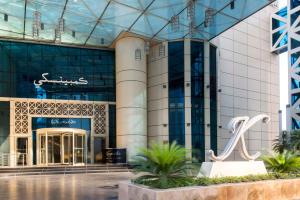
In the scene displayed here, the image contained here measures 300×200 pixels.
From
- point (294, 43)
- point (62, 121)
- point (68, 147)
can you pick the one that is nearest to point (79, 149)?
point (68, 147)

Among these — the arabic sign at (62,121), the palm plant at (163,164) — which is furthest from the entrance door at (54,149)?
the palm plant at (163,164)

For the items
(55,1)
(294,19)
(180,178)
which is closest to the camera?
(180,178)

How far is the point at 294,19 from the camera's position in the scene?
111ft

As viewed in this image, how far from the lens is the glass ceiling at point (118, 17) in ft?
69.1

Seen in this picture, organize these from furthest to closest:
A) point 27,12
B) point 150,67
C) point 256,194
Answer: point 150,67 < point 27,12 < point 256,194

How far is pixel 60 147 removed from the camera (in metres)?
26.1

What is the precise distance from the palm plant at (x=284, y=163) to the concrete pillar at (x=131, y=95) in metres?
16.2

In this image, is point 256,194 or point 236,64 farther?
point 236,64

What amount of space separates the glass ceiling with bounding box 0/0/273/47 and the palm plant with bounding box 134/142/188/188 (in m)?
13.4

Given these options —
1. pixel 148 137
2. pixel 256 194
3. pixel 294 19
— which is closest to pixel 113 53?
pixel 148 137

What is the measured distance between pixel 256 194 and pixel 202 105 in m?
17.4

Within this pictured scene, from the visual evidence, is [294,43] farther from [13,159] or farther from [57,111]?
[13,159]

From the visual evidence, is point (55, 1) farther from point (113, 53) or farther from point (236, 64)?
point (236, 64)

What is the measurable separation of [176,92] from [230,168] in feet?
54.9
